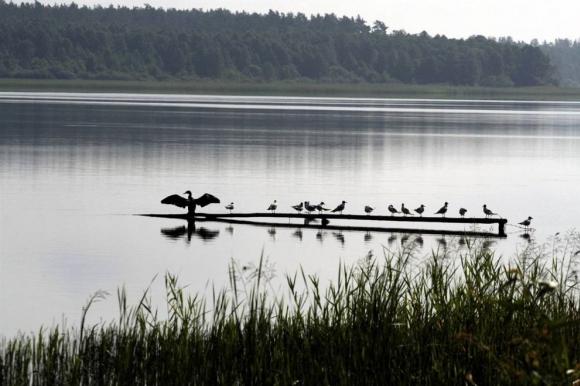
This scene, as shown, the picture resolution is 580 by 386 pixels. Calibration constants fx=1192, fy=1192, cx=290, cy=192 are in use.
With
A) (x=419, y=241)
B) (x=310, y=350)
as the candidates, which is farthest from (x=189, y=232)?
(x=310, y=350)

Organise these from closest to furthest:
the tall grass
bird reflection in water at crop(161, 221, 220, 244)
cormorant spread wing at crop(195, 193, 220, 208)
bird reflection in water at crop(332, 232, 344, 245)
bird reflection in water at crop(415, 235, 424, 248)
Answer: the tall grass → bird reflection in water at crop(415, 235, 424, 248) → bird reflection in water at crop(332, 232, 344, 245) → bird reflection in water at crop(161, 221, 220, 244) → cormorant spread wing at crop(195, 193, 220, 208)

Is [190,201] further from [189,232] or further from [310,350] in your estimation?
[310,350]

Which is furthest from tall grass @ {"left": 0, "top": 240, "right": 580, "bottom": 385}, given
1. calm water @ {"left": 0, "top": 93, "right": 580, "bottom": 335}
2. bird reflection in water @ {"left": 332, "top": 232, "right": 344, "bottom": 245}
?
bird reflection in water @ {"left": 332, "top": 232, "right": 344, "bottom": 245}

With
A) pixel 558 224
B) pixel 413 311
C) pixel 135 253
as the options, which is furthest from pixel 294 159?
pixel 413 311

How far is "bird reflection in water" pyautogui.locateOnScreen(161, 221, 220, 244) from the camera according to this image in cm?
Answer: 2409

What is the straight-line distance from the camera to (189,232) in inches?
979

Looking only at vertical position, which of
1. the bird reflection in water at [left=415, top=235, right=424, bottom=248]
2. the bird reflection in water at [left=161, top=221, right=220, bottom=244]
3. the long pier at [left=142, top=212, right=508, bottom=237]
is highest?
the long pier at [left=142, top=212, right=508, bottom=237]

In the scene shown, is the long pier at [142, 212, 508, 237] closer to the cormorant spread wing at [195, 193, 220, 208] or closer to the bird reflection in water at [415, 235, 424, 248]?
the bird reflection in water at [415, 235, 424, 248]

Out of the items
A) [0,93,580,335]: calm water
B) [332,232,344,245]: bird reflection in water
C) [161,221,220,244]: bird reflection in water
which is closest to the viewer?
[0,93,580,335]: calm water

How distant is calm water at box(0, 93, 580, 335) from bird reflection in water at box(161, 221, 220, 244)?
43 millimetres

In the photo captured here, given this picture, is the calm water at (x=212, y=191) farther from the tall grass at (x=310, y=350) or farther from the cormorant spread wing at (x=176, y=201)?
the tall grass at (x=310, y=350)

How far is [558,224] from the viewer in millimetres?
28094

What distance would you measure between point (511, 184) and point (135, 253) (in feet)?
66.9

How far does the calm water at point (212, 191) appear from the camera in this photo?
19.6 metres
